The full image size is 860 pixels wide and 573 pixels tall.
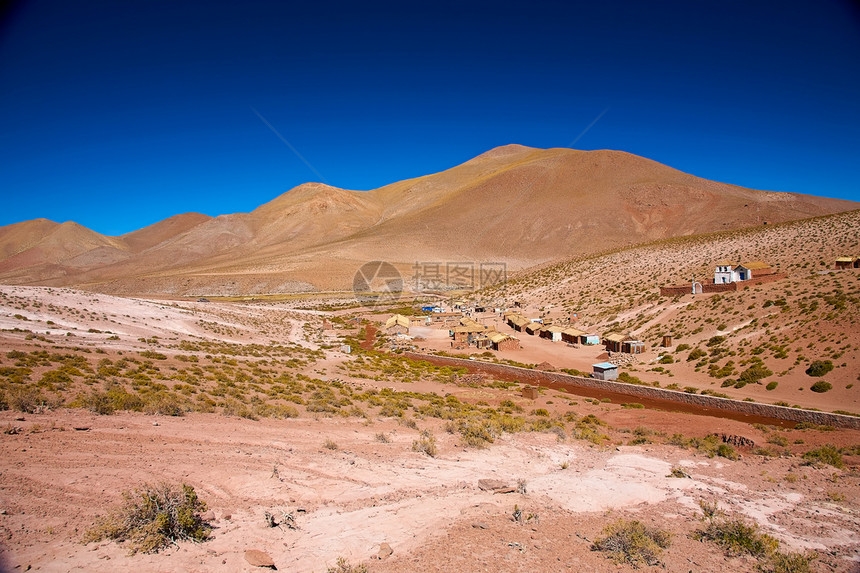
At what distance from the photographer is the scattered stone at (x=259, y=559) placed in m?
5.20

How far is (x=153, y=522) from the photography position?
537cm

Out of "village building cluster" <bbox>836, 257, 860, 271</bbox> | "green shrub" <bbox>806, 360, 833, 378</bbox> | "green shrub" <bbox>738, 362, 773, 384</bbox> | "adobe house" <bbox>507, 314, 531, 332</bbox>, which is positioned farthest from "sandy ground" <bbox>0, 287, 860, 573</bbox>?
"adobe house" <bbox>507, 314, 531, 332</bbox>

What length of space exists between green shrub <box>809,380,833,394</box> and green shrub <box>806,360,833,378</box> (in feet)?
2.33

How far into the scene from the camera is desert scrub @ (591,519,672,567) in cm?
585

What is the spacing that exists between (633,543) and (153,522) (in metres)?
6.16

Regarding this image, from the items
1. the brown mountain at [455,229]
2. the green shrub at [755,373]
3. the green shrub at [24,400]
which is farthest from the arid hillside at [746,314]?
the brown mountain at [455,229]

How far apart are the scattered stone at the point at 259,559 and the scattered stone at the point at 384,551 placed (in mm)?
1252

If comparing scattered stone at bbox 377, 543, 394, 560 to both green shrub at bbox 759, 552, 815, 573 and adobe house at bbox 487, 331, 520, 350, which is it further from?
adobe house at bbox 487, 331, 520, 350

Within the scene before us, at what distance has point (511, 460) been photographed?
34.1ft

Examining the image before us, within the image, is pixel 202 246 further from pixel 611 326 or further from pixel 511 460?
pixel 511 460

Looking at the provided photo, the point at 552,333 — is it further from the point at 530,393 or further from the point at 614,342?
the point at 530,393

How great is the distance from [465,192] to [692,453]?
146427 millimetres

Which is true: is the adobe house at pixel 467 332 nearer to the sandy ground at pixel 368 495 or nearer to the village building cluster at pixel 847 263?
the village building cluster at pixel 847 263

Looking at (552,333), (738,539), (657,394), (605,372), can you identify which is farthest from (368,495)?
(552,333)
